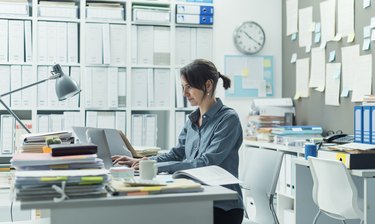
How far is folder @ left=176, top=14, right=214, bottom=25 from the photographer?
4.58 m

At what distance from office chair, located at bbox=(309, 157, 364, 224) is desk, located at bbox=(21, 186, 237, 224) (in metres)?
1.35

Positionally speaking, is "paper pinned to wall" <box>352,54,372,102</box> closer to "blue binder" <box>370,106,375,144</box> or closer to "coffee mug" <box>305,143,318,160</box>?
"blue binder" <box>370,106,375,144</box>

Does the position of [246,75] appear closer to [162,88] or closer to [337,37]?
[162,88]

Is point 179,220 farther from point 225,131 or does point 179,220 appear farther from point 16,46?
point 16,46

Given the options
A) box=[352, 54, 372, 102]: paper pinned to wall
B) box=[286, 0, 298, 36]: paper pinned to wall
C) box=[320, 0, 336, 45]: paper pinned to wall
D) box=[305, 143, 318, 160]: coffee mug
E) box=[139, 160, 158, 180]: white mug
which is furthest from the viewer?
box=[286, 0, 298, 36]: paper pinned to wall

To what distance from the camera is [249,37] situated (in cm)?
484

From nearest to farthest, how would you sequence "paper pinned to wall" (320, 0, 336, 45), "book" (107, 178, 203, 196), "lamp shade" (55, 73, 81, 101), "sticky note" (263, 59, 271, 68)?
"book" (107, 178, 203, 196) < "lamp shade" (55, 73, 81, 101) < "paper pinned to wall" (320, 0, 336, 45) < "sticky note" (263, 59, 271, 68)

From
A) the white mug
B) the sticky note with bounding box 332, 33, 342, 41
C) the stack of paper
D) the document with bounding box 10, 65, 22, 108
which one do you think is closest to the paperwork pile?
the sticky note with bounding box 332, 33, 342, 41

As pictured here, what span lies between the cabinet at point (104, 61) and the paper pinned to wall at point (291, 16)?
0.71 meters

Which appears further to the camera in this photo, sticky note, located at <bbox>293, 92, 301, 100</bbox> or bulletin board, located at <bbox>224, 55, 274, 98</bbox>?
bulletin board, located at <bbox>224, 55, 274, 98</bbox>

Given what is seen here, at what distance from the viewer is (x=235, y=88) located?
482cm

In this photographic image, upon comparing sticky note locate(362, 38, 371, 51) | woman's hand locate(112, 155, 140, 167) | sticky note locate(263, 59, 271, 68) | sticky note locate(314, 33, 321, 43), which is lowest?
woman's hand locate(112, 155, 140, 167)

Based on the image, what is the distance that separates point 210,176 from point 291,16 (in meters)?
→ 3.08

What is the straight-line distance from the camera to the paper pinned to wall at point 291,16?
4.72 meters
